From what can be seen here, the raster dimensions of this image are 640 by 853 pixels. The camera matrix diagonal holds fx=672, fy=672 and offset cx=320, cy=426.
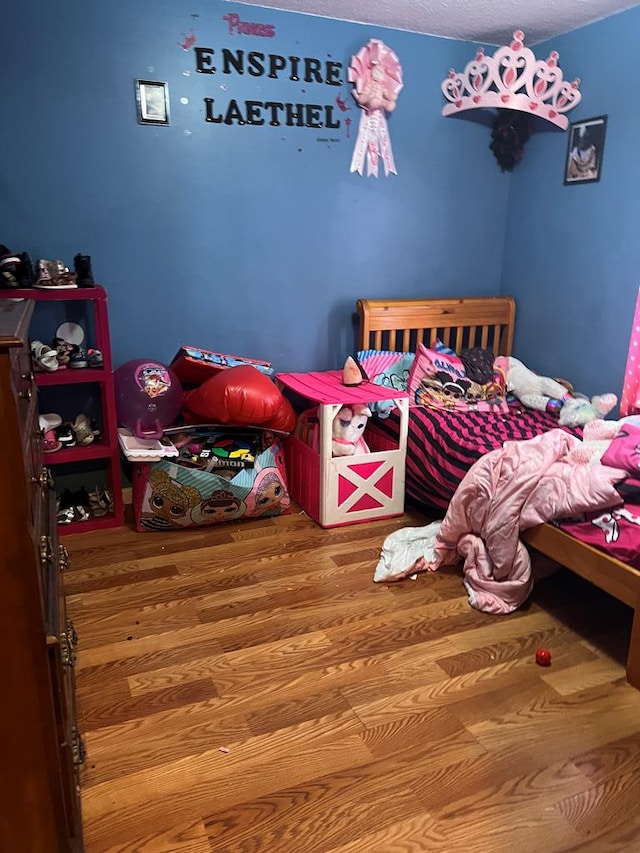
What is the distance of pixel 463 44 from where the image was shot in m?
3.53

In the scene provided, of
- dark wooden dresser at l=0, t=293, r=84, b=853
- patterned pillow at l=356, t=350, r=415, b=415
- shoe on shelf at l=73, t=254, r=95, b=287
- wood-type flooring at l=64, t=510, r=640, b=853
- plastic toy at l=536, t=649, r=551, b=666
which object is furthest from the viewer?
patterned pillow at l=356, t=350, r=415, b=415

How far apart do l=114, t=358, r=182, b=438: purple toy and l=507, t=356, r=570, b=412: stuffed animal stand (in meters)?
1.77

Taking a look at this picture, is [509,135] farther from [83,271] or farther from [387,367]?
[83,271]

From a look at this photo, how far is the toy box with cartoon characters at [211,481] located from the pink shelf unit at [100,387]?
0.11 metres

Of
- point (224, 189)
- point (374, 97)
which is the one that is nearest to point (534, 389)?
point (374, 97)

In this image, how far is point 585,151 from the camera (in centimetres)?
334

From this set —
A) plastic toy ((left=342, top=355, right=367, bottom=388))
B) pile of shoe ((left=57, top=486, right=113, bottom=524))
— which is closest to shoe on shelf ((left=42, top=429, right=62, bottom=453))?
pile of shoe ((left=57, top=486, right=113, bottom=524))

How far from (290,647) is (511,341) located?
2.44m

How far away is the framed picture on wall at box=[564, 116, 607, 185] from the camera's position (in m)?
3.26

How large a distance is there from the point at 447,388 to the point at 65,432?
1.84 meters

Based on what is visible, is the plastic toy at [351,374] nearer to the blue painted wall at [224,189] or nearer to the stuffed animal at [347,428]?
the stuffed animal at [347,428]

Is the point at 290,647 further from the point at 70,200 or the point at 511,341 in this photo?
the point at 511,341

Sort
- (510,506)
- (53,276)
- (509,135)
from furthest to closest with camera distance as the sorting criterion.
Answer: (509,135), (53,276), (510,506)

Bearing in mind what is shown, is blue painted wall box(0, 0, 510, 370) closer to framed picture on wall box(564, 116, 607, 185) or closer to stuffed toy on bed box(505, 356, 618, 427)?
framed picture on wall box(564, 116, 607, 185)
